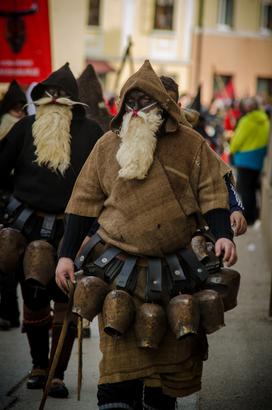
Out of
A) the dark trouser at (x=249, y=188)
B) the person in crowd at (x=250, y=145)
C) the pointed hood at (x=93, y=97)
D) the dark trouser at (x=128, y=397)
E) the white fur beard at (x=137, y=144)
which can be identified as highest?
the white fur beard at (x=137, y=144)

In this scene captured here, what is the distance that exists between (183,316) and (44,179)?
5.60 feet

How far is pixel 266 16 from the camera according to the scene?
4800 cm

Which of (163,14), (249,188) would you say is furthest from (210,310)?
(163,14)

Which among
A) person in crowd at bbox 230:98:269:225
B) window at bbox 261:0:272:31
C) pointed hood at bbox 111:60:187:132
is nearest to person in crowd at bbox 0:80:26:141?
pointed hood at bbox 111:60:187:132

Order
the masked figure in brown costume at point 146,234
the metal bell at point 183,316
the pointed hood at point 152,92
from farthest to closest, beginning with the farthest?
the pointed hood at point 152,92 < the masked figure in brown costume at point 146,234 < the metal bell at point 183,316

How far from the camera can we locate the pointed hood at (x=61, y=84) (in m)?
5.86

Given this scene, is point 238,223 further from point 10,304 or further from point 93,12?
point 93,12

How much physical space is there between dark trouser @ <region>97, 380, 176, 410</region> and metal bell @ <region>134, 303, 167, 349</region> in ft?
0.82

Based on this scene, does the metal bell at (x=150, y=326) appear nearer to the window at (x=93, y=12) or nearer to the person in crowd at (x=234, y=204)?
the person in crowd at (x=234, y=204)

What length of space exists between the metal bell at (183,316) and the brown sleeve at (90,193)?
0.70 m

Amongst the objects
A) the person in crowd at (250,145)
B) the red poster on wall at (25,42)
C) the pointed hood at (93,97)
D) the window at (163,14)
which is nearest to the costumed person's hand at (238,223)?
the pointed hood at (93,97)

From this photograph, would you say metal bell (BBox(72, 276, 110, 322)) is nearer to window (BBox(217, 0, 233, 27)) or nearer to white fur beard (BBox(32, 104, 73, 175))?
white fur beard (BBox(32, 104, 73, 175))

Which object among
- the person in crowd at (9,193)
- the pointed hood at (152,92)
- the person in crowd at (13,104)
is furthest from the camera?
the person in crowd at (13,104)

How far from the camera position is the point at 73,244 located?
485 cm
